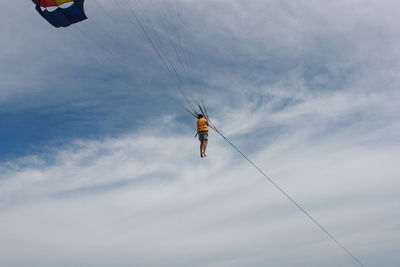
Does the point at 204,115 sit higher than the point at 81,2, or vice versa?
the point at 81,2

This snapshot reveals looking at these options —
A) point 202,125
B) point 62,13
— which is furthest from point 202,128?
point 62,13

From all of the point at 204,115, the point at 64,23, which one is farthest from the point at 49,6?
the point at 204,115

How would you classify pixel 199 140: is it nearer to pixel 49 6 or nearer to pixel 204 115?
pixel 204 115

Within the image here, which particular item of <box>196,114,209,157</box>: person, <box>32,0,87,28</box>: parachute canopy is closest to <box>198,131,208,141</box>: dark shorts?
<box>196,114,209,157</box>: person

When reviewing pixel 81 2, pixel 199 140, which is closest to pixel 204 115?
pixel 199 140

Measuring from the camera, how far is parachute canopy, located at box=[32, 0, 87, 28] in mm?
29500

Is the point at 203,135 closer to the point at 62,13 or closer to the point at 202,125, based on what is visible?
the point at 202,125

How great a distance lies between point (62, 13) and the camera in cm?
2972

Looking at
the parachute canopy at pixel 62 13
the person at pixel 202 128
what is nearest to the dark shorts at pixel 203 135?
the person at pixel 202 128

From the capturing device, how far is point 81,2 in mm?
29672

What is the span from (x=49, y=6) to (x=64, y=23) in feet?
3.93

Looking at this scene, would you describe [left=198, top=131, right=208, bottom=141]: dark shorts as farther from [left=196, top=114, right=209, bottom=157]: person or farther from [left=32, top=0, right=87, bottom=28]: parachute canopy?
[left=32, top=0, right=87, bottom=28]: parachute canopy

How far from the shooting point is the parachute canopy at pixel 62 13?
29.5m

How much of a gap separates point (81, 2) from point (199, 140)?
32.8 ft
